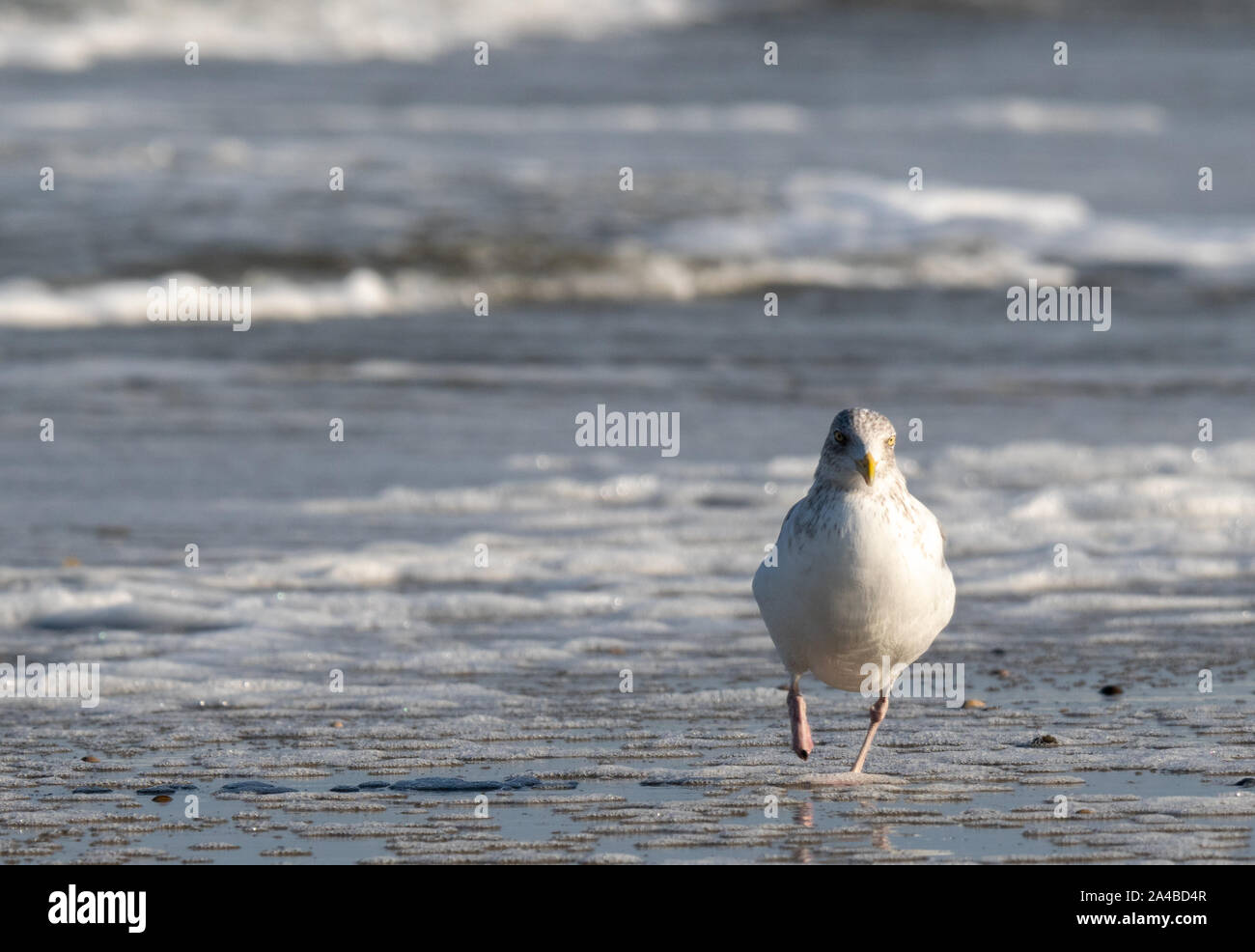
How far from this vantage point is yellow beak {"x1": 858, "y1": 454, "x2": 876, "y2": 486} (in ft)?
17.5

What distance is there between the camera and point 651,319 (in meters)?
17.9

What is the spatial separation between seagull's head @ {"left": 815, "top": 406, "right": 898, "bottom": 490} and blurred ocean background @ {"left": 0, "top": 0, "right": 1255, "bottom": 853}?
939 millimetres

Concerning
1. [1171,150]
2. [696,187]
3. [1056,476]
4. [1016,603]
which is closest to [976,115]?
[1171,150]

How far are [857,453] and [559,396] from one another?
8085 millimetres

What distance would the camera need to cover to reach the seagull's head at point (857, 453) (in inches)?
211

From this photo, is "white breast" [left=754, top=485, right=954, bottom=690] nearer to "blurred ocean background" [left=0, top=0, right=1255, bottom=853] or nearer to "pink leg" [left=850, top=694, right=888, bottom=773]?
"pink leg" [left=850, top=694, right=888, bottom=773]

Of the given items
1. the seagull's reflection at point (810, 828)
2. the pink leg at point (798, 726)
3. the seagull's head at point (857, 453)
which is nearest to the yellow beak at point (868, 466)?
the seagull's head at point (857, 453)

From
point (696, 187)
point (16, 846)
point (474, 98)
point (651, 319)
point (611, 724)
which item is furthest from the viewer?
point (474, 98)

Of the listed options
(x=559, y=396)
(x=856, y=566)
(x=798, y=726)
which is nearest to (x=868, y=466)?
(x=856, y=566)

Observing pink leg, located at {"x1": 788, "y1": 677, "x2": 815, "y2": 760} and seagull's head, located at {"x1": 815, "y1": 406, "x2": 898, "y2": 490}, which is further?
pink leg, located at {"x1": 788, "y1": 677, "x2": 815, "y2": 760}

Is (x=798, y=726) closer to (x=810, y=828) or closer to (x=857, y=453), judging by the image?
(x=810, y=828)

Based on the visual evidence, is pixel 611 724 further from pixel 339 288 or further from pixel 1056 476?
pixel 339 288

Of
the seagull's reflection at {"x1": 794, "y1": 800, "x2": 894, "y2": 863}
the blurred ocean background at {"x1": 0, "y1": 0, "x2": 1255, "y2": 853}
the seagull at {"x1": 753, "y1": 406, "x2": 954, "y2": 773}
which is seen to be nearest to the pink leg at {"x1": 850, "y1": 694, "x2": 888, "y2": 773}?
the seagull at {"x1": 753, "y1": 406, "x2": 954, "y2": 773}

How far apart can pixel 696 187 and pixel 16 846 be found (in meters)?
22.3
